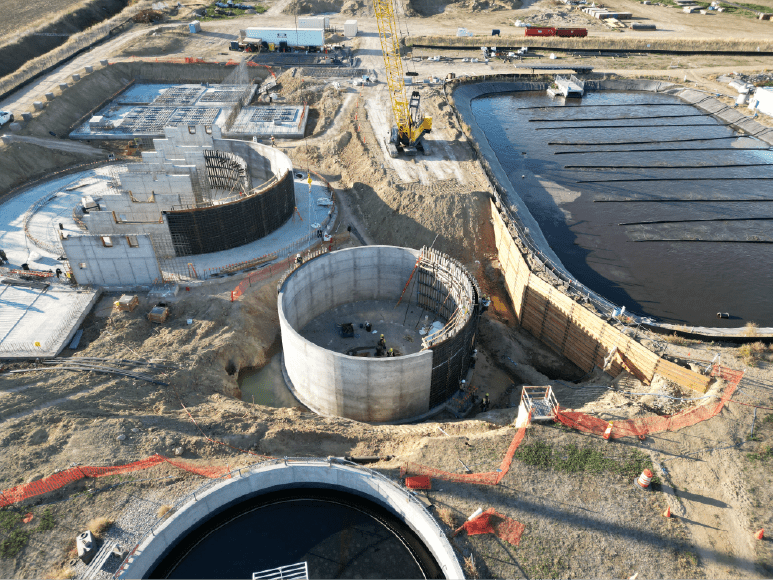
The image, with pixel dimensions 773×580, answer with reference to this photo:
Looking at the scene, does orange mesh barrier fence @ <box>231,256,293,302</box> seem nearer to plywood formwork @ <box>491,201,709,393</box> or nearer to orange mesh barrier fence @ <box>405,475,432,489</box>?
plywood formwork @ <box>491,201,709,393</box>

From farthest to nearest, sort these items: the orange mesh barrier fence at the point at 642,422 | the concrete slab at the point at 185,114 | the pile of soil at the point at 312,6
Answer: the pile of soil at the point at 312,6
the concrete slab at the point at 185,114
the orange mesh barrier fence at the point at 642,422

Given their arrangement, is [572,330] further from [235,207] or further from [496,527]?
[235,207]

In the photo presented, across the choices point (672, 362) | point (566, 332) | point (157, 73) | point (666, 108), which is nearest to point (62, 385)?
point (566, 332)

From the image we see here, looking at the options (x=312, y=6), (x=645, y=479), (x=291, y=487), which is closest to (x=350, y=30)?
(x=312, y=6)

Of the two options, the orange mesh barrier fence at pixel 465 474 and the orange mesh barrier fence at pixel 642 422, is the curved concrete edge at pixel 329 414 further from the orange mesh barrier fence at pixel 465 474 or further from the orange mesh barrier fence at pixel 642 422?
the orange mesh barrier fence at pixel 642 422

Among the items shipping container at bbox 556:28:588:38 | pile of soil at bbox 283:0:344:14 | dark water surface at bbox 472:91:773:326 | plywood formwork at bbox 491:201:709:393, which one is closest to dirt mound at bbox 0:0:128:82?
pile of soil at bbox 283:0:344:14

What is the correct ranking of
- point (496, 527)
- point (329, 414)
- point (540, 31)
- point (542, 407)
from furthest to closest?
point (540, 31)
point (329, 414)
point (542, 407)
point (496, 527)

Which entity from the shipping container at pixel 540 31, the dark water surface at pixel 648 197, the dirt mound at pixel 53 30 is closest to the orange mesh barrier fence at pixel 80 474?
the dark water surface at pixel 648 197
